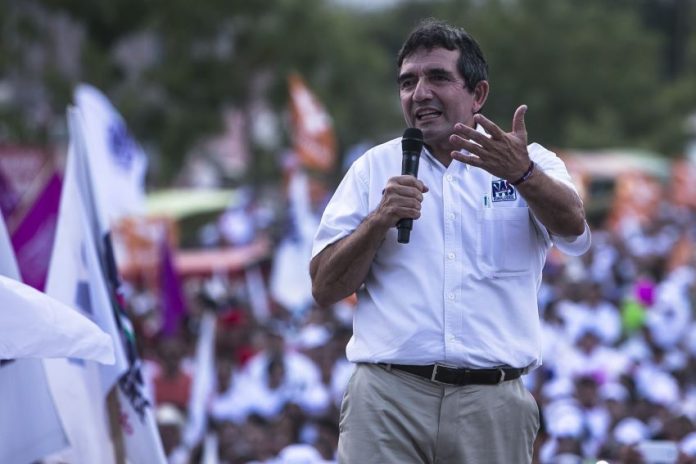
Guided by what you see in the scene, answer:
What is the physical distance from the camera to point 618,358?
11461 millimetres

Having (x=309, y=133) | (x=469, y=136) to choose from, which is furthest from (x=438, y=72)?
(x=309, y=133)

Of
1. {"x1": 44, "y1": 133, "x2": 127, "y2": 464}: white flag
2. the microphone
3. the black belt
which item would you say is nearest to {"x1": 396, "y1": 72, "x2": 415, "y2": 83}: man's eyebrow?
the microphone

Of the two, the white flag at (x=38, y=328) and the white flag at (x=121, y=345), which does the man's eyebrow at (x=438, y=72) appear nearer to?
the white flag at (x=38, y=328)

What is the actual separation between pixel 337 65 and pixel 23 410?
3128 cm

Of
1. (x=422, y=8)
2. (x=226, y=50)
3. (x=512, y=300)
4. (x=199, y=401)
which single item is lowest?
(x=199, y=401)

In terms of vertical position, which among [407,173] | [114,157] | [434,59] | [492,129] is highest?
[114,157]

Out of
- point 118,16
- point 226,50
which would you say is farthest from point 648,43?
point 118,16

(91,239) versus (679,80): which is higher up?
(679,80)

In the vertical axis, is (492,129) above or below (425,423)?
above

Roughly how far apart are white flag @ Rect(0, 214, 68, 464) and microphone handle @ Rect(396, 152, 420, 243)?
6.91ft

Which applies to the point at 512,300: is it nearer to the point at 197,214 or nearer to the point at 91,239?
the point at 91,239

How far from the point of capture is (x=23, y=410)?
5680 mm

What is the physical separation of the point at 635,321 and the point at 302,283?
12.3ft

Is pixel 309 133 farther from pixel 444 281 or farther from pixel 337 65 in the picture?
pixel 337 65
